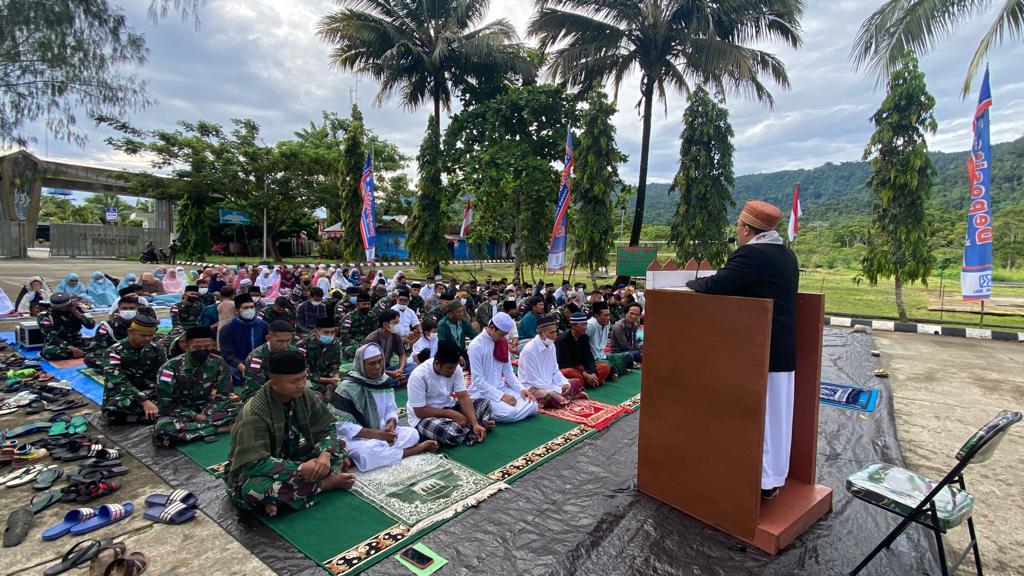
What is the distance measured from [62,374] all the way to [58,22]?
13.9 ft

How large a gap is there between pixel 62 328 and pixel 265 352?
4627mm

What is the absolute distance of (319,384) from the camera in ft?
17.4

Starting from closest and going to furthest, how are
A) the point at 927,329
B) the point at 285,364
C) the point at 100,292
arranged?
the point at 285,364, the point at 927,329, the point at 100,292

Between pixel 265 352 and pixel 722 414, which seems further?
pixel 265 352

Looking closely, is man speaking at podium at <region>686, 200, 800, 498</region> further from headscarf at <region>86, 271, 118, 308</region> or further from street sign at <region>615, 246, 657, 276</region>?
headscarf at <region>86, 271, 118, 308</region>

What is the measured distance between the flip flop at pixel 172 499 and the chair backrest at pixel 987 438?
4.33 meters

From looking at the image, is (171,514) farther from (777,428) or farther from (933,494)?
(933,494)

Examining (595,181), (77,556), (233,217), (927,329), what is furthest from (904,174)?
(233,217)

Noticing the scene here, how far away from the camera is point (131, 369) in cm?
474

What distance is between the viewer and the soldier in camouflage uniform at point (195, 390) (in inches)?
169

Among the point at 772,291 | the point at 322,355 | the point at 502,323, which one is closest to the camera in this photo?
the point at 772,291

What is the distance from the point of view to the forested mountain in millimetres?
42250

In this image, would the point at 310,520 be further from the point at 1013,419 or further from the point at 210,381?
the point at 1013,419

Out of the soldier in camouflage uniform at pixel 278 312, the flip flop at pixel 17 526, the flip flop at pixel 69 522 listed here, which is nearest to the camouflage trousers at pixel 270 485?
the flip flop at pixel 69 522
